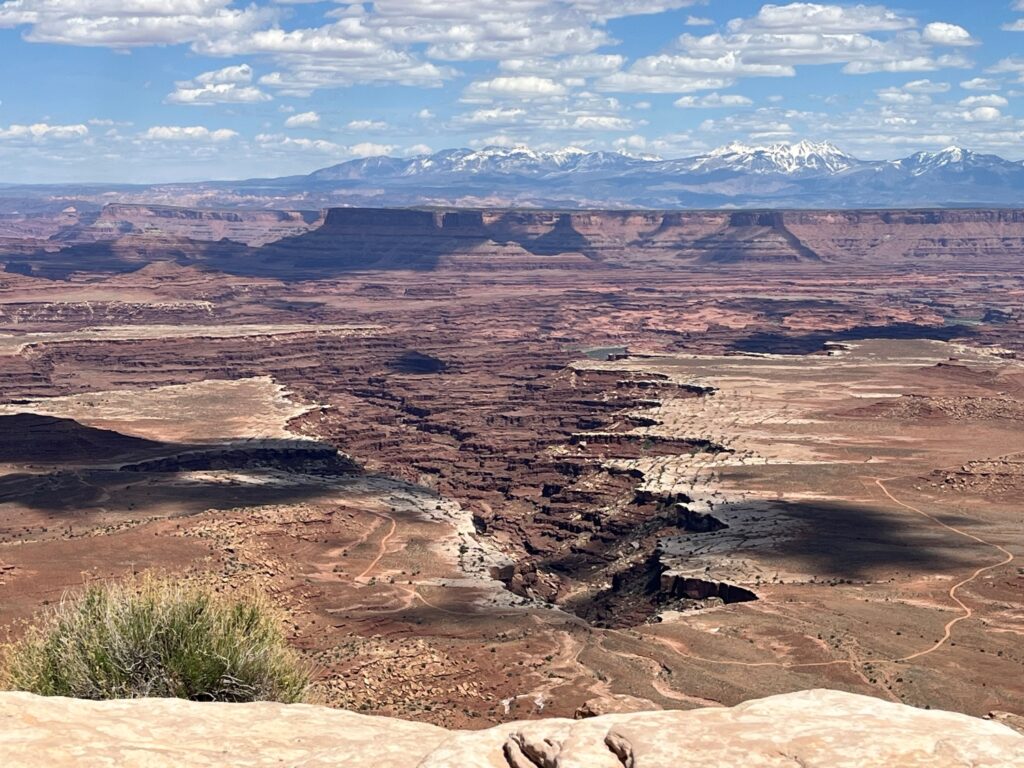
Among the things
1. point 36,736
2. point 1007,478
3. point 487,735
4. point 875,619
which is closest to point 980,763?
point 487,735

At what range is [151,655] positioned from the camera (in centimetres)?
3047

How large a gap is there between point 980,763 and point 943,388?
141118mm

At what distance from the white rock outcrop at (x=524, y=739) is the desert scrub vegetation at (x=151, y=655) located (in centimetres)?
645

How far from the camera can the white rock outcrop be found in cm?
1791

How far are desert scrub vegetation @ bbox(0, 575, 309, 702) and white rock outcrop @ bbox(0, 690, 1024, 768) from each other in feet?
21.2

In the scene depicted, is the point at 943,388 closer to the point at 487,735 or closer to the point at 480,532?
the point at 480,532

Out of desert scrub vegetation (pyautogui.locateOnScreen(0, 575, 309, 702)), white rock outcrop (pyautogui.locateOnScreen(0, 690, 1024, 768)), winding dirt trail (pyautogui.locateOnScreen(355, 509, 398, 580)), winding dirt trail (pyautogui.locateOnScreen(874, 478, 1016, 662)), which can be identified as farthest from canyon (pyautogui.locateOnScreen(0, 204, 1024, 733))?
white rock outcrop (pyautogui.locateOnScreen(0, 690, 1024, 768))

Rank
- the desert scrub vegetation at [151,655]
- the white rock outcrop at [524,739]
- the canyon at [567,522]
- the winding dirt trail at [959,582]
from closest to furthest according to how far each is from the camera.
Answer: the white rock outcrop at [524,739] < the desert scrub vegetation at [151,655] < the canyon at [567,522] < the winding dirt trail at [959,582]

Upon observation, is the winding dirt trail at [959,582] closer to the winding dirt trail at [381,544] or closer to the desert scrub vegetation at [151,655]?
the winding dirt trail at [381,544]

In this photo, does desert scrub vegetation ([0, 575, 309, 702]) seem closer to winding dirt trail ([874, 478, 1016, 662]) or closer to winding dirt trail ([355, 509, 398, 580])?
winding dirt trail ([874, 478, 1016, 662])

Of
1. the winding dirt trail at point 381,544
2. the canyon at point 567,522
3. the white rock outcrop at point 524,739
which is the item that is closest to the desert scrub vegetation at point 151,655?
the canyon at point 567,522

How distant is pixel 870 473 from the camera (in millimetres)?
102250

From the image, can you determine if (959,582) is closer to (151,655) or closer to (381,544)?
(381,544)

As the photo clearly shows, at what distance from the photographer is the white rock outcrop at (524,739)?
1791 cm
